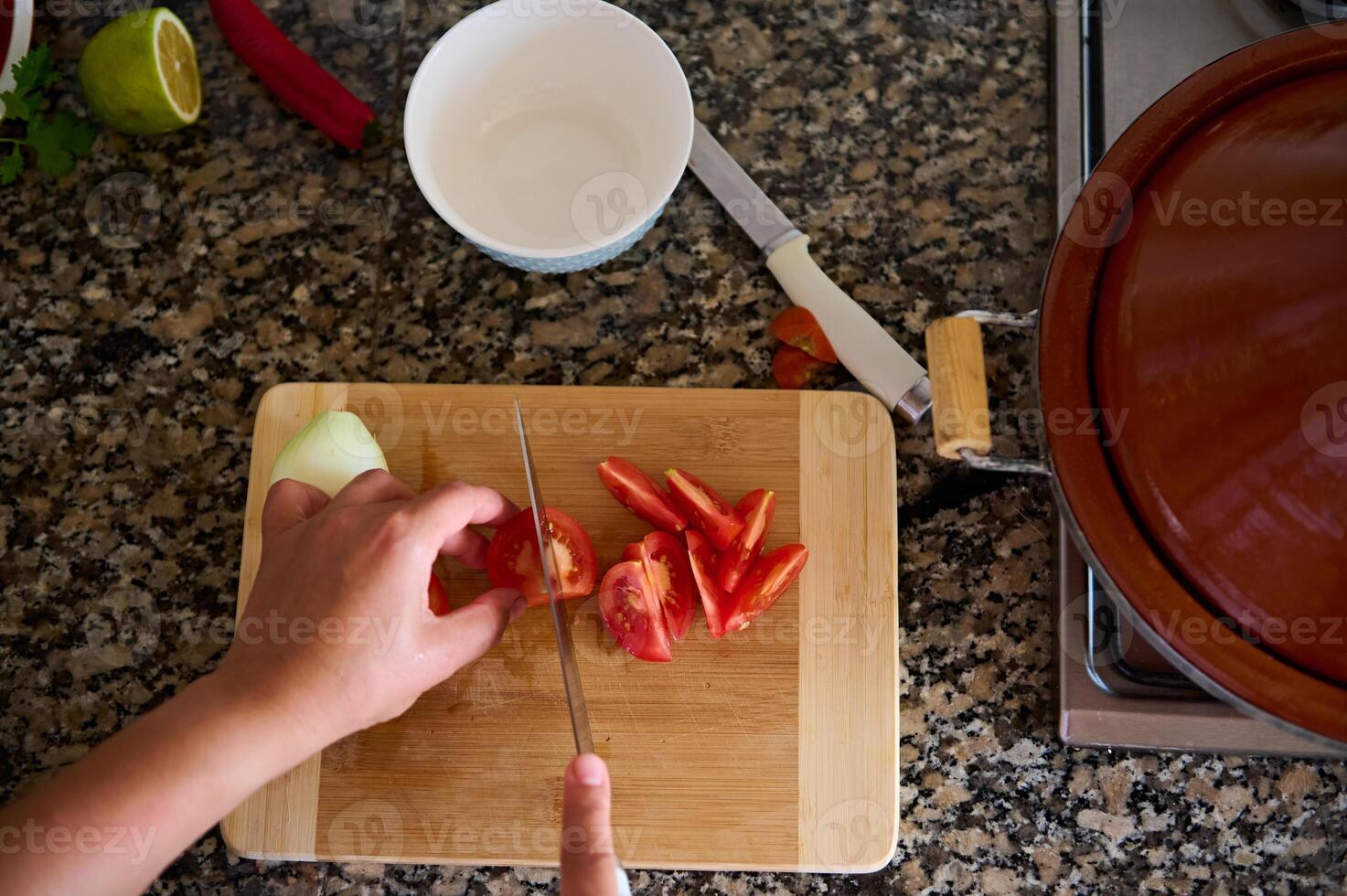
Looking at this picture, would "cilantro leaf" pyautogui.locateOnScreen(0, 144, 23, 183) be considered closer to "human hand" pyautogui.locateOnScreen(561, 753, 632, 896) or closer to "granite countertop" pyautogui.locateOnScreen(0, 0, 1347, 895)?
"granite countertop" pyautogui.locateOnScreen(0, 0, 1347, 895)

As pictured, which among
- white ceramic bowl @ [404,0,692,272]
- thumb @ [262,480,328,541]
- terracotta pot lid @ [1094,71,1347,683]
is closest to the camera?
A: terracotta pot lid @ [1094,71,1347,683]

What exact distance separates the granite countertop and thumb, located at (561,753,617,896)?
13.3 inches

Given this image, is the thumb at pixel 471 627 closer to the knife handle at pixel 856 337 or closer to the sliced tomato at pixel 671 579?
the sliced tomato at pixel 671 579

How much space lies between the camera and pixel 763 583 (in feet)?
3.44

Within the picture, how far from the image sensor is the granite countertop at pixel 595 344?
111 cm

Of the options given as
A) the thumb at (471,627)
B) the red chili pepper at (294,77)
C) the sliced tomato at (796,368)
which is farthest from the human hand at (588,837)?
the red chili pepper at (294,77)

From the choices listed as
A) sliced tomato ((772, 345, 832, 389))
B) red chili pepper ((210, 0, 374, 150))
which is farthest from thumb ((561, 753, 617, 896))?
red chili pepper ((210, 0, 374, 150))

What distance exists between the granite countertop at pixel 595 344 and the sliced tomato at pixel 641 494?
0.59ft

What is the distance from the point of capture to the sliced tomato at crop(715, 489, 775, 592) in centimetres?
106

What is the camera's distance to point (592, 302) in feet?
4.12

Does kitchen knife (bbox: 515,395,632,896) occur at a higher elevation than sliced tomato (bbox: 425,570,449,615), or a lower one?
higher

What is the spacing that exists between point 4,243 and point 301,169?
40cm

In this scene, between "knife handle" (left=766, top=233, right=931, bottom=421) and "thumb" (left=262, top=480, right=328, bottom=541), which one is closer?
"thumb" (left=262, top=480, right=328, bottom=541)

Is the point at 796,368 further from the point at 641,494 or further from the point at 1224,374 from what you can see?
the point at 1224,374
